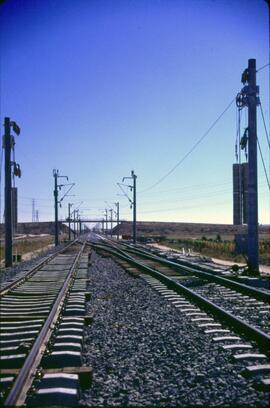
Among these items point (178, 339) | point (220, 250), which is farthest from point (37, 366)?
point (220, 250)

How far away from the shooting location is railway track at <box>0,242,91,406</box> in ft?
14.7

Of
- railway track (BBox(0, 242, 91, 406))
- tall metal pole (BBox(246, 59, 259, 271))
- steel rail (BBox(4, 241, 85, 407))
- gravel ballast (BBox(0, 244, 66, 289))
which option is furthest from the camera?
tall metal pole (BBox(246, 59, 259, 271))

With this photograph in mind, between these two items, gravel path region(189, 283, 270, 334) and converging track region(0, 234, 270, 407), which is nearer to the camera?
converging track region(0, 234, 270, 407)

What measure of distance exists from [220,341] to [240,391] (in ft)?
6.78

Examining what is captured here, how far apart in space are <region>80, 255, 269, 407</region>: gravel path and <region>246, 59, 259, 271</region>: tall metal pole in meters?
8.18

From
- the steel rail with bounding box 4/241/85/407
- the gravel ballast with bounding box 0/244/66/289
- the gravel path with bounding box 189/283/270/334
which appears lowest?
the gravel ballast with bounding box 0/244/66/289

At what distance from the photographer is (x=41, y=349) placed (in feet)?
19.7

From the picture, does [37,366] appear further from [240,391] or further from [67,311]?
[67,311]

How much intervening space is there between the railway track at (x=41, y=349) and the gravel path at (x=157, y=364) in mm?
224

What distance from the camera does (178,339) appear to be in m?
6.95

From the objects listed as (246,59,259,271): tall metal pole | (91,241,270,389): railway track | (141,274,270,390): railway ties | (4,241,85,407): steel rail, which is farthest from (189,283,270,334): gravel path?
(246,59,259,271): tall metal pole

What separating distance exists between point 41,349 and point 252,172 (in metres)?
12.7

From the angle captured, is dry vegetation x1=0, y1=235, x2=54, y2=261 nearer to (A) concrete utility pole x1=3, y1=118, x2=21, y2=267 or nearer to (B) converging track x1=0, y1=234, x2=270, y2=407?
(A) concrete utility pole x1=3, y1=118, x2=21, y2=267

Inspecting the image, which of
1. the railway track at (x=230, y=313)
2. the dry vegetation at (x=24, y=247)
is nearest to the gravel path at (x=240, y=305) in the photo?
the railway track at (x=230, y=313)
